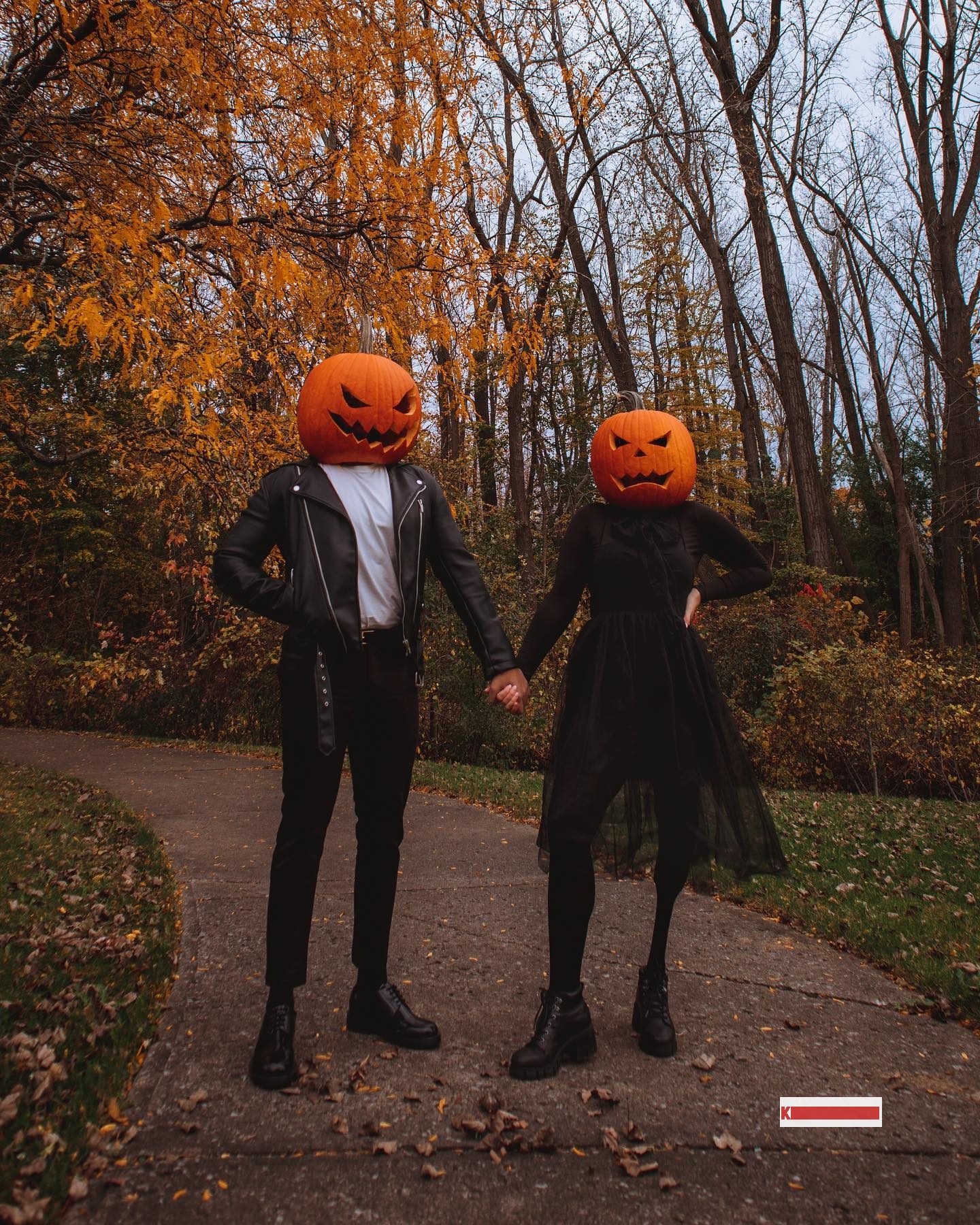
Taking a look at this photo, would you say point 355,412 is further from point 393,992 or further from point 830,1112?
point 830,1112

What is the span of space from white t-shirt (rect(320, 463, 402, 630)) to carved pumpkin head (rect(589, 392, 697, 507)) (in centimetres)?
78

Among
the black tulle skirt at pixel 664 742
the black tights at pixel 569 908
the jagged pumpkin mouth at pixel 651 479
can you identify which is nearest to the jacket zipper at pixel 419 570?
the black tulle skirt at pixel 664 742

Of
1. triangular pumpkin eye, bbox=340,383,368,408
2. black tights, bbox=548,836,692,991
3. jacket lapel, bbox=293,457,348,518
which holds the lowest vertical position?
black tights, bbox=548,836,692,991

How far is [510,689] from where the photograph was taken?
112 inches

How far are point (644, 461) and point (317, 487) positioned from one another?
1.14m

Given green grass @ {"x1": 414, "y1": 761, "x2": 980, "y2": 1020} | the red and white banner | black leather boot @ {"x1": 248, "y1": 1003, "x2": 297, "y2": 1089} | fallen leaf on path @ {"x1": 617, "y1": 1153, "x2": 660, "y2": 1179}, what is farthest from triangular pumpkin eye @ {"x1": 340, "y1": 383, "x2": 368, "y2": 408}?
the red and white banner

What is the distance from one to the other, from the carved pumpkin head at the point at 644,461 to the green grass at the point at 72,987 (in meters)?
2.43

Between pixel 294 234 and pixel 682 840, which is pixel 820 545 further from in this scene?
pixel 682 840

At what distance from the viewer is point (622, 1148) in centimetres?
223

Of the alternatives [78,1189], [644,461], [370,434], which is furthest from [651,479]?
[78,1189]

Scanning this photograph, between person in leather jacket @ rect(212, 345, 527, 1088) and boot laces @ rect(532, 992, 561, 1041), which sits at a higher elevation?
person in leather jacket @ rect(212, 345, 527, 1088)

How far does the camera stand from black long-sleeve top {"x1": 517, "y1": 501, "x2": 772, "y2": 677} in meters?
2.99

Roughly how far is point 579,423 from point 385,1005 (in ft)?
63.2

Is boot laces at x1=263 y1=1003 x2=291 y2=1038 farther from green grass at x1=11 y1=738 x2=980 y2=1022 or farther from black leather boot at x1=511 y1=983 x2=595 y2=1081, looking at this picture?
green grass at x1=11 y1=738 x2=980 y2=1022
